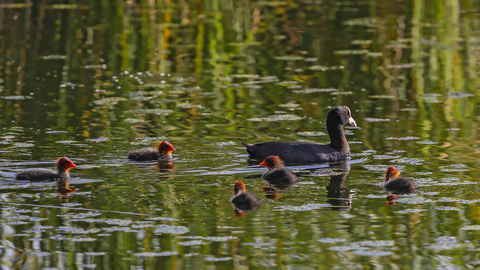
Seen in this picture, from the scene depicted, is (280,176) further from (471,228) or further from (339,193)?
(471,228)

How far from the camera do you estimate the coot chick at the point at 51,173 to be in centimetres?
973

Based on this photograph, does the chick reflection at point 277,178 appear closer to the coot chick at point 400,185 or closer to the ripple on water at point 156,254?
the coot chick at point 400,185

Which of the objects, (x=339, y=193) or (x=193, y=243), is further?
(x=339, y=193)

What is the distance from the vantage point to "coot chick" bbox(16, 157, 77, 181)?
383 inches

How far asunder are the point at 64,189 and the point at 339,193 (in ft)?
11.0

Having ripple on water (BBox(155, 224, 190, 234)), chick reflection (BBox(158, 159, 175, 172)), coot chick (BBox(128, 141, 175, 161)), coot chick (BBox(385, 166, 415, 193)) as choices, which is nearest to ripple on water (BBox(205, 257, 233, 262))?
ripple on water (BBox(155, 224, 190, 234))

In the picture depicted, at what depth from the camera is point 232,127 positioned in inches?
523

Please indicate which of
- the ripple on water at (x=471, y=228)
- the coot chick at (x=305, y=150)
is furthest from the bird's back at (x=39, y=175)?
the ripple on water at (x=471, y=228)

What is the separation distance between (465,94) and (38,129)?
28.0 ft

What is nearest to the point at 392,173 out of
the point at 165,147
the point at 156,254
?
the point at 165,147

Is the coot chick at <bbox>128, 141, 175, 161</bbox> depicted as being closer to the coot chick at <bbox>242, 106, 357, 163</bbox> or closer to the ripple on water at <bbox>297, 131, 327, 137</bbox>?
the coot chick at <bbox>242, 106, 357, 163</bbox>

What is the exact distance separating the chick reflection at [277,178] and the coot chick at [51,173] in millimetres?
2536

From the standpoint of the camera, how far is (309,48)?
21016mm

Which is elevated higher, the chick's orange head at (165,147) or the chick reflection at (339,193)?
the chick's orange head at (165,147)
